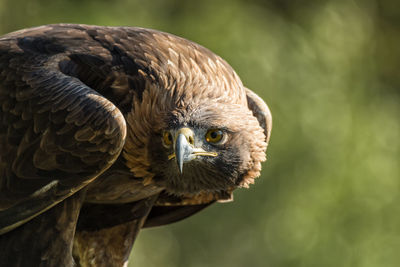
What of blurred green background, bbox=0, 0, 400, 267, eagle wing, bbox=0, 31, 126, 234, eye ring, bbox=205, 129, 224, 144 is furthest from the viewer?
blurred green background, bbox=0, 0, 400, 267

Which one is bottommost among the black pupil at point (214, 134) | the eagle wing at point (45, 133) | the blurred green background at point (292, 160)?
the blurred green background at point (292, 160)

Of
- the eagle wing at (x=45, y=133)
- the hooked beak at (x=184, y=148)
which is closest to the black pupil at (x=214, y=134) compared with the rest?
the hooked beak at (x=184, y=148)

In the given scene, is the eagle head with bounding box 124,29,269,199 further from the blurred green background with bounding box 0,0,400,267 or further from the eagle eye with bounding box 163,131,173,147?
the blurred green background with bounding box 0,0,400,267

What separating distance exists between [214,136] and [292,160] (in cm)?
776

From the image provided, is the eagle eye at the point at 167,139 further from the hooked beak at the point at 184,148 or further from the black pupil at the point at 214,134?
the black pupil at the point at 214,134

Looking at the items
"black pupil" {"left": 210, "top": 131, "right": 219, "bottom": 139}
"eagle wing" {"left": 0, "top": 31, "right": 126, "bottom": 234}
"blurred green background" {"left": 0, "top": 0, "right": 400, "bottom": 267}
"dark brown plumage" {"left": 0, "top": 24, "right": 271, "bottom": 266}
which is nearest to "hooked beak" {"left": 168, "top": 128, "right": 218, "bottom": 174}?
"dark brown plumage" {"left": 0, "top": 24, "right": 271, "bottom": 266}

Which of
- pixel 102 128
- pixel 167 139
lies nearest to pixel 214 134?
pixel 167 139

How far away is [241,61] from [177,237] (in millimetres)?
2914

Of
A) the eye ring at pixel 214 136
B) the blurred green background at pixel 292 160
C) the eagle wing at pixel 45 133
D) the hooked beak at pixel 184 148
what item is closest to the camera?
the hooked beak at pixel 184 148

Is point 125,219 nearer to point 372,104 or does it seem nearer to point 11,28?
point 11,28

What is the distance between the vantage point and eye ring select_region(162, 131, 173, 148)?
4.75 metres

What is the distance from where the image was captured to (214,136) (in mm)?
4758

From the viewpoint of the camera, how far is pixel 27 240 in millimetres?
4734

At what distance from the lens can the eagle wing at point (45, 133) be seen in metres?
4.61
